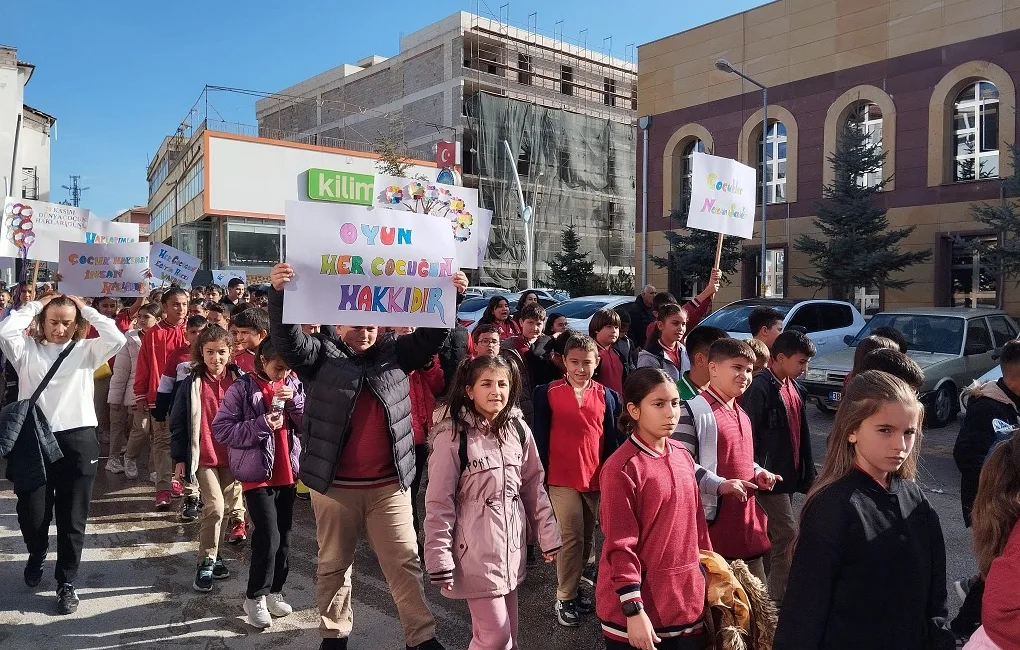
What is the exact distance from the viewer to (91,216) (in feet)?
34.0

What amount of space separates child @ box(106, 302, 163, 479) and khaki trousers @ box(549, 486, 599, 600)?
4613 mm

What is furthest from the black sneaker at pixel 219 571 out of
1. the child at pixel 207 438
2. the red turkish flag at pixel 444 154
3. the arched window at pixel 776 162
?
the red turkish flag at pixel 444 154

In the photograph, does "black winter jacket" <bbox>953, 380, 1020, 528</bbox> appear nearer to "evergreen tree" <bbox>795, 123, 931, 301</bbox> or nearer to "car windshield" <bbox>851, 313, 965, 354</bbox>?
"car windshield" <bbox>851, 313, 965, 354</bbox>

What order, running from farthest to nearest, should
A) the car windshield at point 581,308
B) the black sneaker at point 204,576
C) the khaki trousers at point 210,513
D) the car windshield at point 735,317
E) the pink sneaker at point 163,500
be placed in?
the car windshield at point 581,308, the car windshield at point 735,317, the pink sneaker at point 163,500, the khaki trousers at point 210,513, the black sneaker at point 204,576

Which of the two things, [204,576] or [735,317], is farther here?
[735,317]

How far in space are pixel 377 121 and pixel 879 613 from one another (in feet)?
164

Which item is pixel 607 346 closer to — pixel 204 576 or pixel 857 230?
pixel 204 576

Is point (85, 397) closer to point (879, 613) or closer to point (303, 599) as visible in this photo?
point (303, 599)

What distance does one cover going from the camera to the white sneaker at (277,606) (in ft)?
14.8

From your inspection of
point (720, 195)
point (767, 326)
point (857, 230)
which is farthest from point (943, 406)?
point (857, 230)

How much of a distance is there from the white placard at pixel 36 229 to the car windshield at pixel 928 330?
34.1ft

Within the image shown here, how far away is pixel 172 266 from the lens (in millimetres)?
11125

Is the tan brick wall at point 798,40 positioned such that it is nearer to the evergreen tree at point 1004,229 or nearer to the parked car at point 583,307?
the evergreen tree at point 1004,229

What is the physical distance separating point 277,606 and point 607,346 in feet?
10.1
